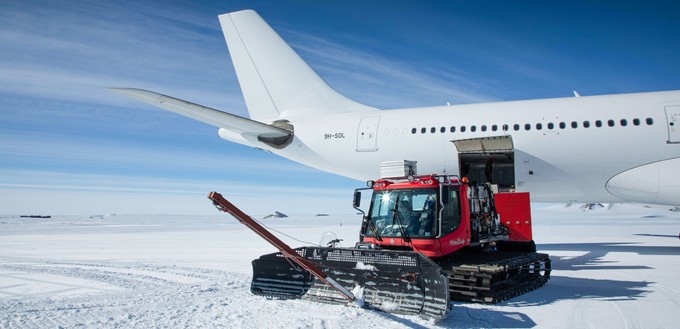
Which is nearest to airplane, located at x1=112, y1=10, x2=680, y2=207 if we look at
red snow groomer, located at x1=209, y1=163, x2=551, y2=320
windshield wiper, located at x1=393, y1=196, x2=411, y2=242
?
red snow groomer, located at x1=209, y1=163, x2=551, y2=320

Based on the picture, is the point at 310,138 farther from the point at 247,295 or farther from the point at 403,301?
the point at 403,301

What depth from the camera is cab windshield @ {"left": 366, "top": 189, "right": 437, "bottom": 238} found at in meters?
6.78

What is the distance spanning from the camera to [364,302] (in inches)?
233

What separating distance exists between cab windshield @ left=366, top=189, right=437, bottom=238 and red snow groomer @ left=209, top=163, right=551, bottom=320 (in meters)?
0.01

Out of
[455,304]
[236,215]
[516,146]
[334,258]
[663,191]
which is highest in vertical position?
[516,146]

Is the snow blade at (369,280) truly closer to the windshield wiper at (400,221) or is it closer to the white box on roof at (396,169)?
the windshield wiper at (400,221)

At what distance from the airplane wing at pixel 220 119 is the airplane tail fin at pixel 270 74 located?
1541mm

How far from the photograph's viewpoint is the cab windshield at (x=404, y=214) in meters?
6.78

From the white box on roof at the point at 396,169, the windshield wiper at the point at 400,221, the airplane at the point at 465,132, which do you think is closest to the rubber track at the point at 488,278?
the windshield wiper at the point at 400,221

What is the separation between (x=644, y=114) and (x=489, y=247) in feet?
24.0

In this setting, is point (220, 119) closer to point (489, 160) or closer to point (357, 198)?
point (357, 198)

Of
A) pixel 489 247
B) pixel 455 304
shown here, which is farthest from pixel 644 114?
pixel 455 304

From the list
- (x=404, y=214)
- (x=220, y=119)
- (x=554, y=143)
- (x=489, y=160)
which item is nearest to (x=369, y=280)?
(x=404, y=214)

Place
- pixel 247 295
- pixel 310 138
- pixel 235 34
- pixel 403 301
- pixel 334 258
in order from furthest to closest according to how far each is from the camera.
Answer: pixel 235 34
pixel 310 138
pixel 247 295
pixel 334 258
pixel 403 301
